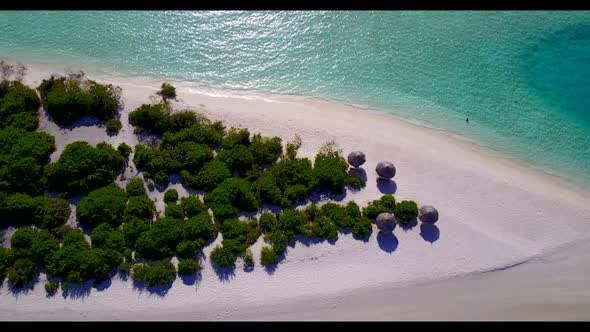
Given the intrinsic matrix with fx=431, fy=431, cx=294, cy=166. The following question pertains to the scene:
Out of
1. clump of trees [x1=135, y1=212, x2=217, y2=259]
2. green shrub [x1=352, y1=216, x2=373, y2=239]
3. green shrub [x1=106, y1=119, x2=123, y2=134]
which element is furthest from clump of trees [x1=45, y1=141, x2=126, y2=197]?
green shrub [x1=352, y1=216, x2=373, y2=239]

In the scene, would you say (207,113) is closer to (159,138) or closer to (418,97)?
(159,138)

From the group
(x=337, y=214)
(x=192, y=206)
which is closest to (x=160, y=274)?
(x=192, y=206)

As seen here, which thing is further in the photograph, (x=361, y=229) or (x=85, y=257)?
(x=361, y=229)

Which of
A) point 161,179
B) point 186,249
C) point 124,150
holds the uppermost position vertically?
point 124,150

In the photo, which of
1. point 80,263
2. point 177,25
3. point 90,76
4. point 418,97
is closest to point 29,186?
point 80,263

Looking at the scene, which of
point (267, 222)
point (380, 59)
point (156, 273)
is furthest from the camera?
point (380, 59)

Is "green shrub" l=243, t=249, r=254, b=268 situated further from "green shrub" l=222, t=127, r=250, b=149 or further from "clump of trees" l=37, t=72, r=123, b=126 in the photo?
"clump of trees" l=37, t=72, r=123, b=126

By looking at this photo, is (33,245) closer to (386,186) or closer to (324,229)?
(324,229)
